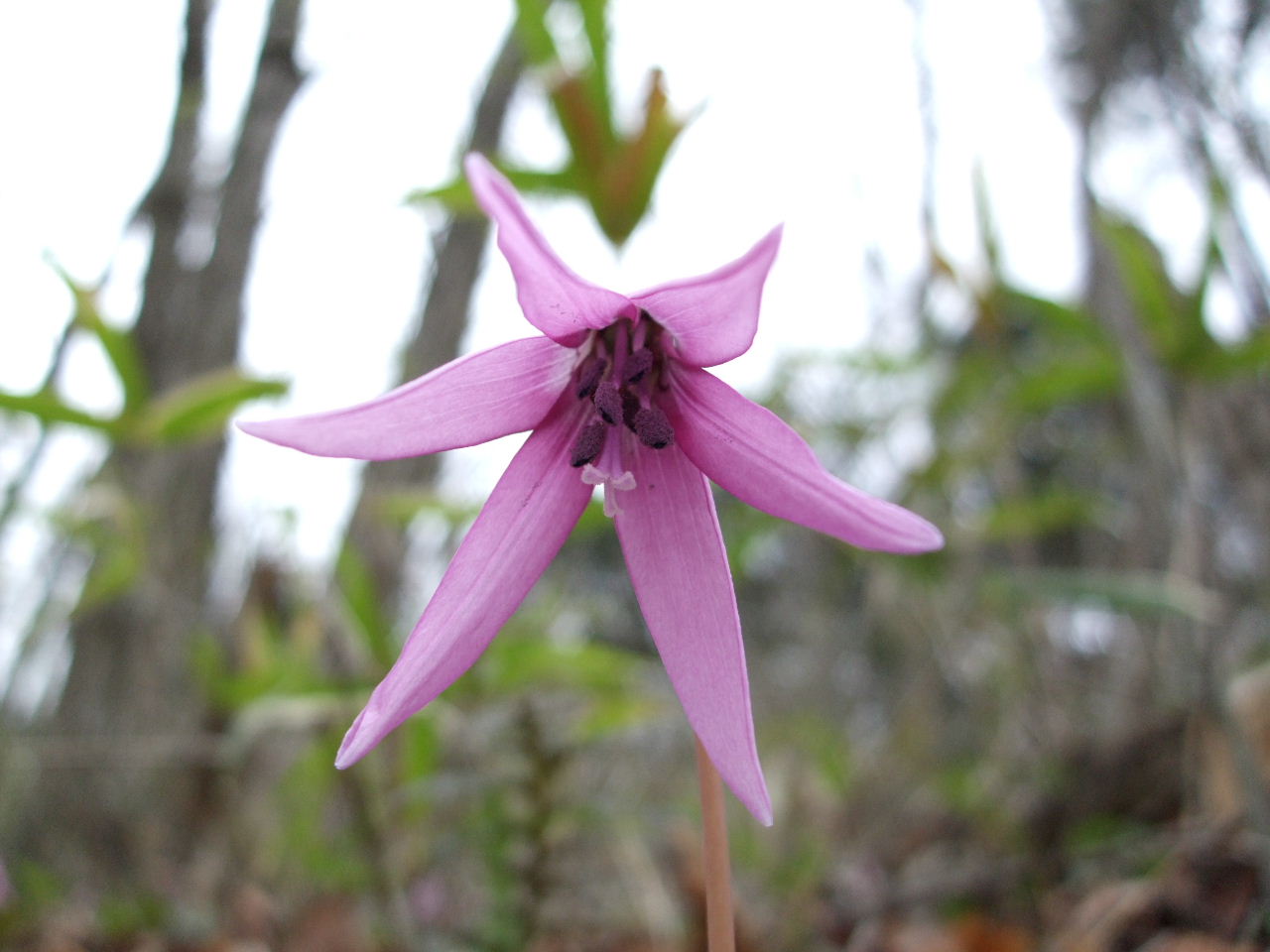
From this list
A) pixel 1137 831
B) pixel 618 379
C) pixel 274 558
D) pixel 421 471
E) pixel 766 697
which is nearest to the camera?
pixel 618 379

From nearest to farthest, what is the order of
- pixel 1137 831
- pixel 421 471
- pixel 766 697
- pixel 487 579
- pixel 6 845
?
1. pixel 487 579
2. pixel 1137 831
3. pixel 421 471
4. pixel 6 845
5. pixel 766 697

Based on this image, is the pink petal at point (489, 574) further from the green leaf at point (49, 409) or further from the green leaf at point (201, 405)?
the green leaf at point (49, 409)

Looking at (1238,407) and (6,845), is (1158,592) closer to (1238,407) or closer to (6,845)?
(1238,407)

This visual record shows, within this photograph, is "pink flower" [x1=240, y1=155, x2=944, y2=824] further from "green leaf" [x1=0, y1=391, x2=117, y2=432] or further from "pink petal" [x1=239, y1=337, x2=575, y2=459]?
"green leaf" [x1=0, y1=391, x2=117, y2=432]

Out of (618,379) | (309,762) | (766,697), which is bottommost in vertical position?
(766,697)

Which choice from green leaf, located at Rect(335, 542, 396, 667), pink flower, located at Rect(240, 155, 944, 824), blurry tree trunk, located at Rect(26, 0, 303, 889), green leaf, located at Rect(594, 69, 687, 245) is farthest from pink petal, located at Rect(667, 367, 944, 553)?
blurry tree trunk, located at Rect(26, 0, 303, 889)

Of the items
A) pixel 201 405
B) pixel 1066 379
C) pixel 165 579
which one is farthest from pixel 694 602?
pixel 165 579

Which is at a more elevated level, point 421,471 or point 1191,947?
point 421,471

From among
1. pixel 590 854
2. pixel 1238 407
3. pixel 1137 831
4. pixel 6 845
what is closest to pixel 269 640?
pixel 590 854
